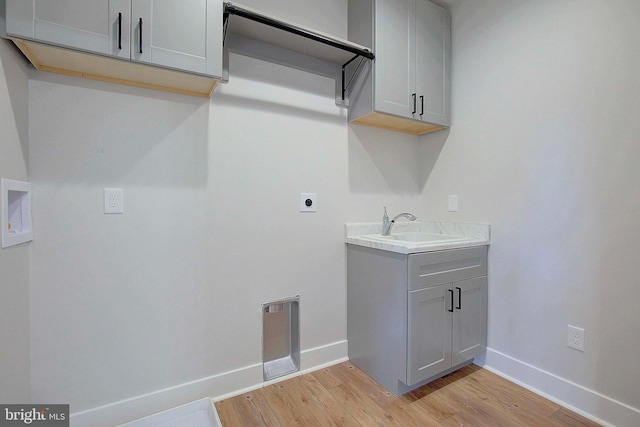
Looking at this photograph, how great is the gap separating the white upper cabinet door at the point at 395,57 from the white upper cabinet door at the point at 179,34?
976 mm

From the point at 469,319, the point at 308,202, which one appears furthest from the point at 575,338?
the point at 308,202

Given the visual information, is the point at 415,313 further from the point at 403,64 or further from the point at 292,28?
the point at 292,28

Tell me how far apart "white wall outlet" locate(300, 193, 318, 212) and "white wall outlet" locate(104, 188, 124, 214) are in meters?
0.99

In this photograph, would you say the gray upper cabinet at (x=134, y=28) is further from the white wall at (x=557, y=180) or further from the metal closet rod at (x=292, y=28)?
Result: the white wall at (x=557, y=180)

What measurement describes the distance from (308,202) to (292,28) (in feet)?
3.32

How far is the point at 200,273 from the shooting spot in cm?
159

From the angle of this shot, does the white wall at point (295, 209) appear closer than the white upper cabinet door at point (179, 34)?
No

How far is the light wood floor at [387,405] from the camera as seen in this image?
1.45 m

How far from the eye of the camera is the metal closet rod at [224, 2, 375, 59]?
1390mm

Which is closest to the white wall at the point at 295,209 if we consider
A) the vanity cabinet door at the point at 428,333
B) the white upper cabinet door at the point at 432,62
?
the white upper cabinet door at the point at 432,62

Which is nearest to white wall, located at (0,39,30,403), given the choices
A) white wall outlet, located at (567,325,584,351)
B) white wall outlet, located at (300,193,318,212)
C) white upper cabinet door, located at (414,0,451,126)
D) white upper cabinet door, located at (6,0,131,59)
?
white upper cabinet door, located at (6,0,131,59)

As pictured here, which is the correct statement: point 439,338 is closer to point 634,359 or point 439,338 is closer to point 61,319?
point 634,359

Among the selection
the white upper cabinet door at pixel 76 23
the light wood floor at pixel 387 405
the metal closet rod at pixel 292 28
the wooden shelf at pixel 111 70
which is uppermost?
the metal closet rod at pixel 292 28

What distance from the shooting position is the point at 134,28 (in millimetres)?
1188
